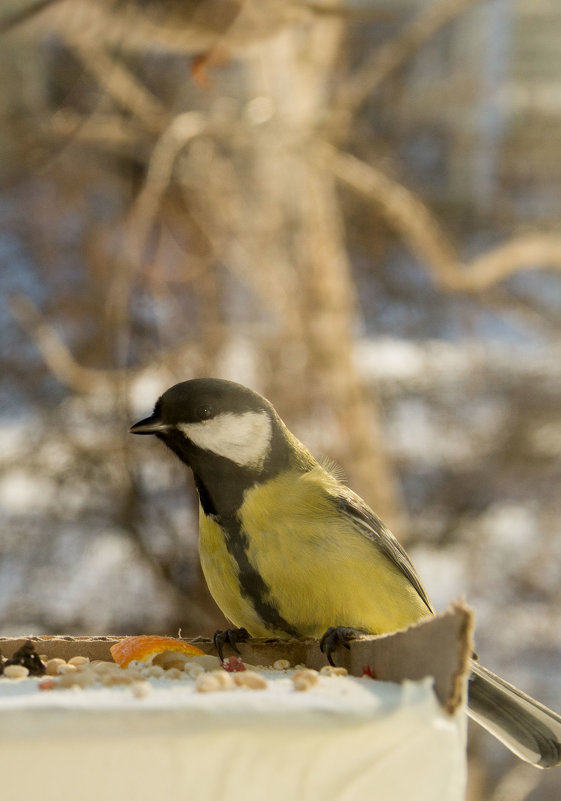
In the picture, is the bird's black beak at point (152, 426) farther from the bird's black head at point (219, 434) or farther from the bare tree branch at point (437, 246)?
the bare tree branch at point (437, 246)

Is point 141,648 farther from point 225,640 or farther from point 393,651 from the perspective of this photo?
point 393,651

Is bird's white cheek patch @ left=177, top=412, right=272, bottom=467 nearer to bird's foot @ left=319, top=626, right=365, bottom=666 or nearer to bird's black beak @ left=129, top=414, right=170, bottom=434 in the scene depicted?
bird's black beak @ left=129, top=414, right=170, bottom=434

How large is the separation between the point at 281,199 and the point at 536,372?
1.00 metres

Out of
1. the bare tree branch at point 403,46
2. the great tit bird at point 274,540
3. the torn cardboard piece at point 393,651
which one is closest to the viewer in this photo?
the torn cardboard piece at point 393,651

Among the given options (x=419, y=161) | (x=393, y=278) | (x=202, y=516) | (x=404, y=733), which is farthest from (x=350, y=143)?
(x=404, y=733)

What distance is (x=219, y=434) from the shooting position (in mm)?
845

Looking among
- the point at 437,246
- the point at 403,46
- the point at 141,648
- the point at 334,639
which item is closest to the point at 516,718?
the point at 334,639

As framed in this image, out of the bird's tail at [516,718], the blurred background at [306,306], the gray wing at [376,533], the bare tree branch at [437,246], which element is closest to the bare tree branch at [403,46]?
the blurred background at [306,306]

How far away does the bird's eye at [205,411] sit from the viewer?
2.74 feet

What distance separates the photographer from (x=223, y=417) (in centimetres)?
84

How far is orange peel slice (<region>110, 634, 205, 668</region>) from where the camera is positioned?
69cm

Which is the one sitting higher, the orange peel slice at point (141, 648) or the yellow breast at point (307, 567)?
the yellow breast at point (307, 567)

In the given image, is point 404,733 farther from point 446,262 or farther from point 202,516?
point 446,262

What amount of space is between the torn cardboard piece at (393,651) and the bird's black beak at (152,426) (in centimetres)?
19
